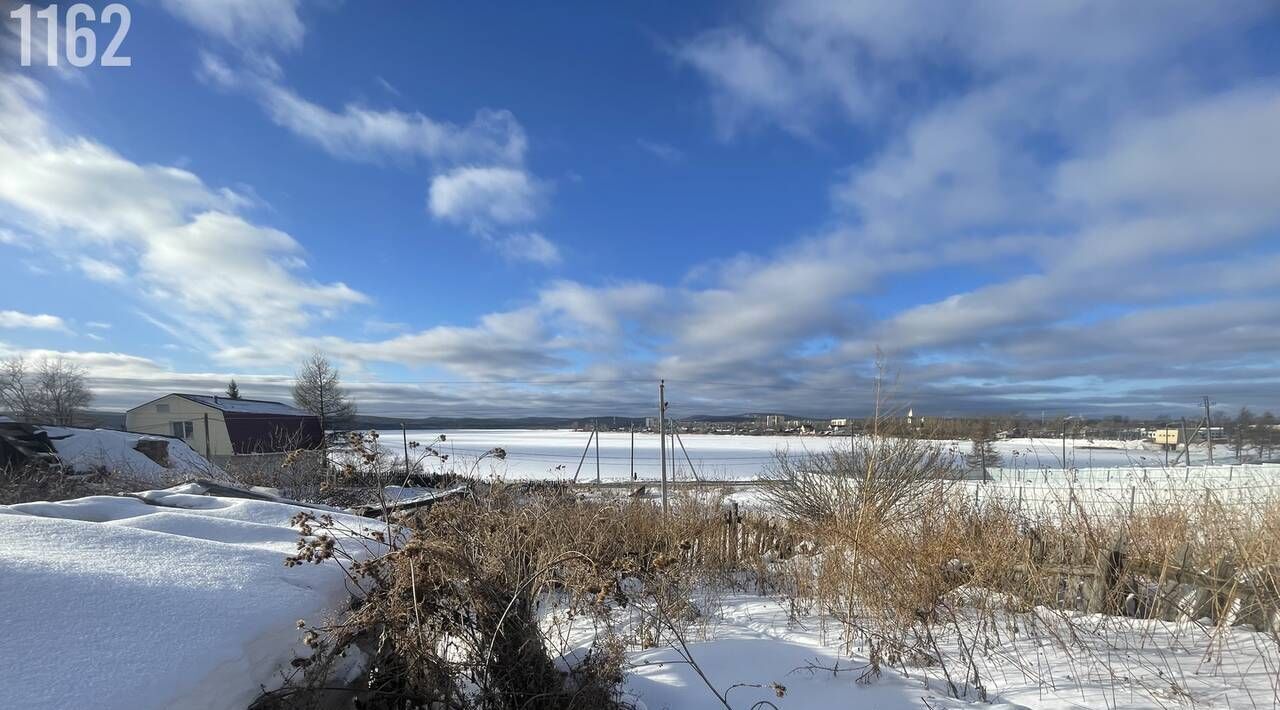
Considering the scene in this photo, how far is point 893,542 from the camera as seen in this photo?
4781 millimetres

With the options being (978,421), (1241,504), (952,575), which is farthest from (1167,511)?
(978,421)

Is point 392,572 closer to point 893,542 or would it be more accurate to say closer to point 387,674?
point 387,674

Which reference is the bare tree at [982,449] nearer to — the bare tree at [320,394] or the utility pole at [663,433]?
the utility pole at [663,433]

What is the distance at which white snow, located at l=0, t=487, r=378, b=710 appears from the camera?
1729mm

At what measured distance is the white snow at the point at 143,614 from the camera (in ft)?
5.67

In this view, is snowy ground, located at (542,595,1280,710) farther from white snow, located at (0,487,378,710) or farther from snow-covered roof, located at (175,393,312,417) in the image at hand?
snow-covered roof, located at (175,393,312,417)

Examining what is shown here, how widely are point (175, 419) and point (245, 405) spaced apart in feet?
10.4

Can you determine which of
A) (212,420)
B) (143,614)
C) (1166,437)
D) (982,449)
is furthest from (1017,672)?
(212,420)

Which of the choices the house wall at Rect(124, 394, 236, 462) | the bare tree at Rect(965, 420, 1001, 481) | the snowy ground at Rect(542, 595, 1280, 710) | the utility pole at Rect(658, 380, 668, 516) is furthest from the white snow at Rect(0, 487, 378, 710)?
the house wall at Rect(124, 394, 236, 462)

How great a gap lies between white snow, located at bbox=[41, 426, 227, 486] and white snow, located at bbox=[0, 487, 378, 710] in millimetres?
9435

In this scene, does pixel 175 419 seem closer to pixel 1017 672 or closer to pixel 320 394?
pixel 320 394

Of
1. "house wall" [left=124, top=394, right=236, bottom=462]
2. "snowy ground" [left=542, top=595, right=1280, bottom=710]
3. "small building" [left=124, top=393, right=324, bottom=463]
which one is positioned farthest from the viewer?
"house wall" [left=124, top=394, right=236, bottom=462]

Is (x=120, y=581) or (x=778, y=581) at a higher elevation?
(x=120, y=581)

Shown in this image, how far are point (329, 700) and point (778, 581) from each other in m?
5.26
